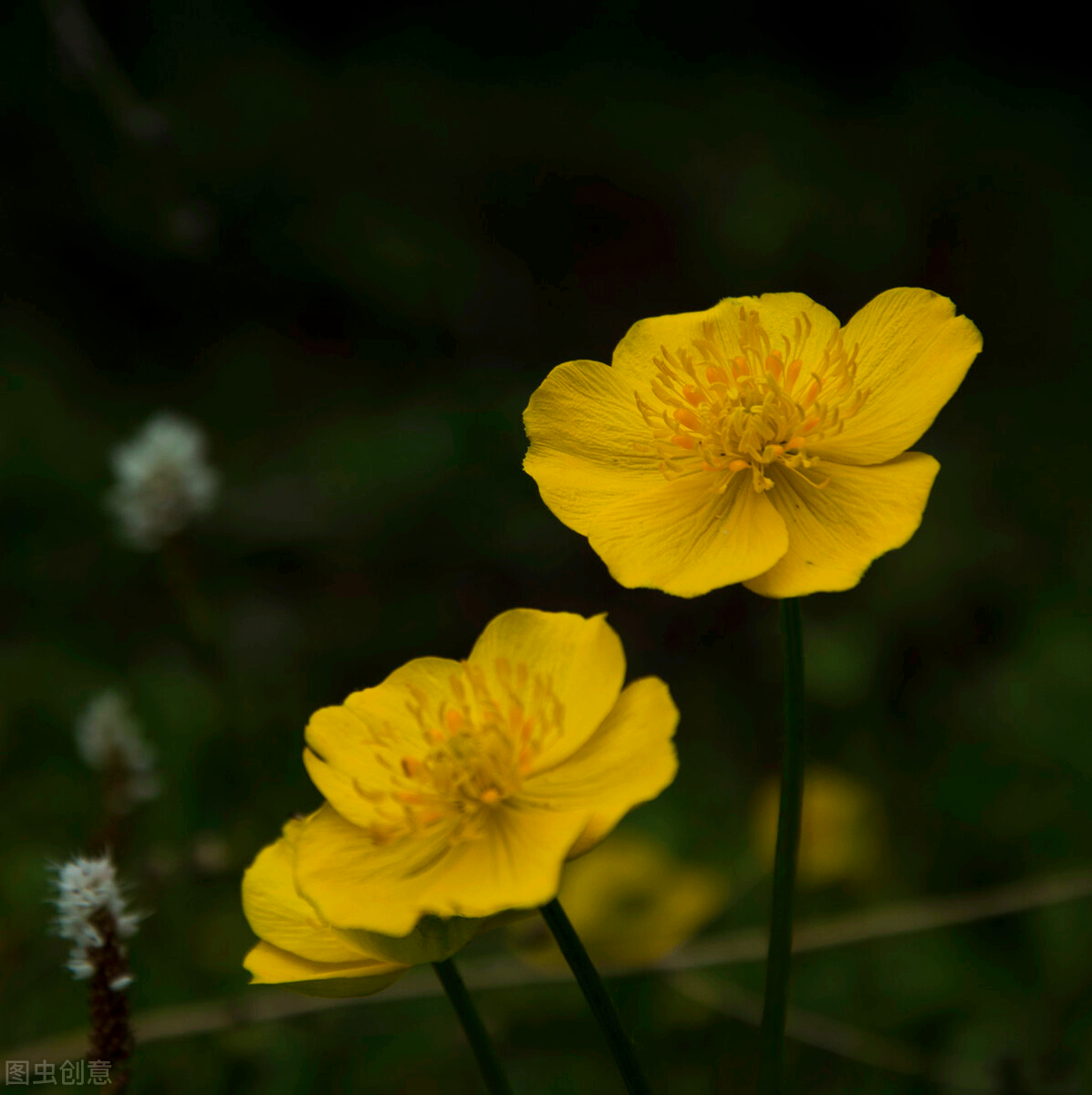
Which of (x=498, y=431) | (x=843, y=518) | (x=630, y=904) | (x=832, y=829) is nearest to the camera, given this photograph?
(x=843, y=518)

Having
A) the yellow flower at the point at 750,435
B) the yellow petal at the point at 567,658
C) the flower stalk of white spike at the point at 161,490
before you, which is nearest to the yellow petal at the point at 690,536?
the yellow flower at the point at 750,435

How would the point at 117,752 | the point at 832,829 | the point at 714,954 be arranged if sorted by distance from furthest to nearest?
the point at 832,829
the point at 714,954
the point at 117,752

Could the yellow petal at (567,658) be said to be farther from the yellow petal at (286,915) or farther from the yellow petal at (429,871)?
the yellow petal at (286,915)

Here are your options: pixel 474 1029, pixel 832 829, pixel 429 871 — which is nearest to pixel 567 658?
pixel 429 871

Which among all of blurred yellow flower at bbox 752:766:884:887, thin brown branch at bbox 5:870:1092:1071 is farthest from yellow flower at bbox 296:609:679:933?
blurred yellow flower at bbox 752:766:884:887

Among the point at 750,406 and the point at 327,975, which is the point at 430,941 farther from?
the point at 750,406

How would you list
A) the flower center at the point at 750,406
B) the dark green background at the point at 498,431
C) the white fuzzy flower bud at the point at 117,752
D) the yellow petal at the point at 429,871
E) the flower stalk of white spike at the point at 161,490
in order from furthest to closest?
the flower stalk of white spike at the point at 161,490 < the dark green background at the point at 498,431 < the white fuzzy flower bud at the point at 117,752 < the flower center at the point at 750,406 < the yellow petal at the point at 429,871

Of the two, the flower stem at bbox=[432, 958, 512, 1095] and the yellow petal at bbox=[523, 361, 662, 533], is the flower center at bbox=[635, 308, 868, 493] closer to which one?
the yellow petal at bbox=[523, 361, 662, 533]
